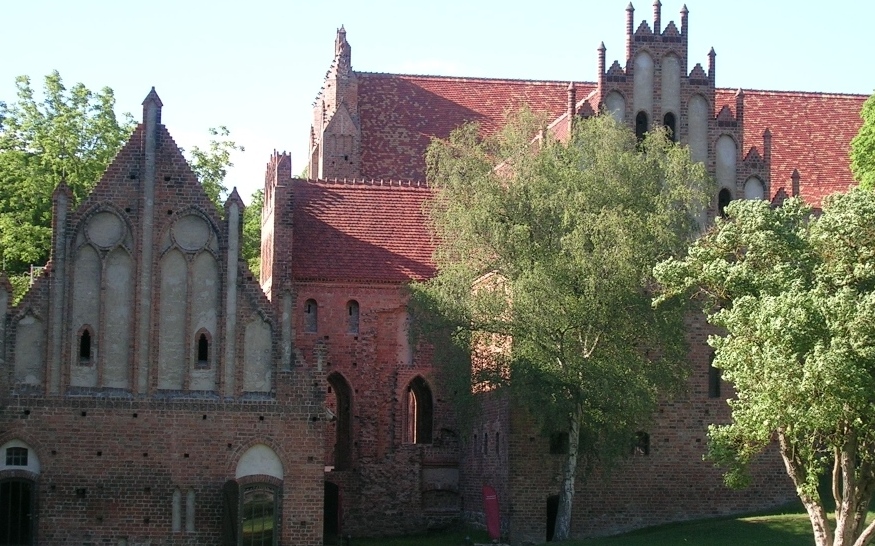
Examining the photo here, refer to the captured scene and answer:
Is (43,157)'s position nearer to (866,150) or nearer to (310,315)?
(310,315)

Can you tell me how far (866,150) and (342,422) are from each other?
1737cm

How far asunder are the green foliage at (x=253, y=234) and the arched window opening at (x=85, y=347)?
21521mm

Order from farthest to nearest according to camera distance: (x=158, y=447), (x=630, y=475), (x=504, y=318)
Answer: (x=630, y=475)
(x=504, y=318)
(x=158, y=447)

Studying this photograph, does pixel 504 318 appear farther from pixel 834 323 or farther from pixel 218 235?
pixel 834 323

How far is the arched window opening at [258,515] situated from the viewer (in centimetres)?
3388

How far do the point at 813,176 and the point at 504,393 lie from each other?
53.2ft

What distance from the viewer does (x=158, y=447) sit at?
34.1 metres

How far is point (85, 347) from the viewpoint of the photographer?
112 ft

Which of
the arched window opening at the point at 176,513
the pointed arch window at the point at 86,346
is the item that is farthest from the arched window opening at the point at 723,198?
the pointed arch window at the point at 86,346

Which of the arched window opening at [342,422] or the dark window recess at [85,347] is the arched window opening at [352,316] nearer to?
the arched window opening at [342,422]

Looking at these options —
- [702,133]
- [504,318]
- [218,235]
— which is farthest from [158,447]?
[702,133]

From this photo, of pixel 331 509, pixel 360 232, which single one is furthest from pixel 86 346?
pixel 360 232

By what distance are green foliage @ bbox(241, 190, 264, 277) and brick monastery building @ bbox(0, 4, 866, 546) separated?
Answer: 5602 mm

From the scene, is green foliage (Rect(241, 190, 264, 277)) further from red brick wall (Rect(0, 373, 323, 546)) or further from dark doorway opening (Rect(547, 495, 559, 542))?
red brick wall (Rect(0, 373, 323, 546))
